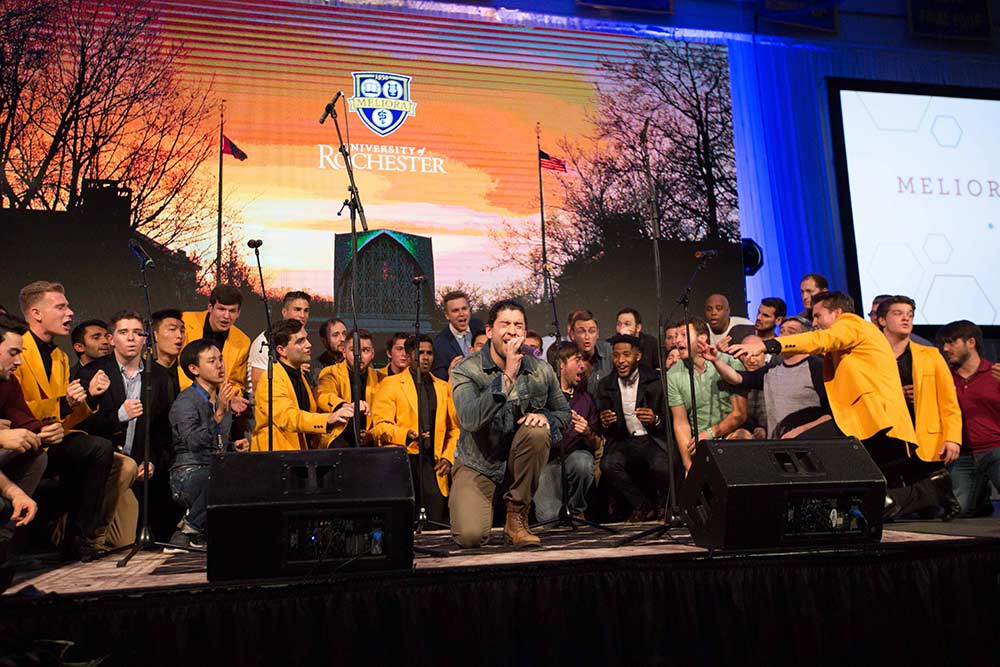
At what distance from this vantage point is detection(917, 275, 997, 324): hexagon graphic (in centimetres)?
926

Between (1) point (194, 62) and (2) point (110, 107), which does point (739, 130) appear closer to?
(1) point (194, 62)

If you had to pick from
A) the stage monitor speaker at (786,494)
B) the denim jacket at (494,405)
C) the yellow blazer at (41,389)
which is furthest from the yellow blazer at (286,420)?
the stage monitor speaker at (786,494)

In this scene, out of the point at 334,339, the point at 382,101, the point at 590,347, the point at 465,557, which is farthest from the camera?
the point at 382,101

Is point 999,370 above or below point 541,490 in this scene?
above

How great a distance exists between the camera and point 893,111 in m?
9.62

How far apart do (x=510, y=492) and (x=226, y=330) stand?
2.60 m

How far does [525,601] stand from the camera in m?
3.15

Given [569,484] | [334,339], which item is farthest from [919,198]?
[334,339]

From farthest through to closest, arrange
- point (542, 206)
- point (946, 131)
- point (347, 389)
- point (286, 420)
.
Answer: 1. point (946, 131)
2. point (542, 206)
3. point (347, 389)
4. point (286, 420)

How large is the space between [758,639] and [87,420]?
355 cm

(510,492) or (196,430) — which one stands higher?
(196,430)

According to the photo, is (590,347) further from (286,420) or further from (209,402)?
(209,402)

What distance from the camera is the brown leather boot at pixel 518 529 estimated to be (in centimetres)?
427

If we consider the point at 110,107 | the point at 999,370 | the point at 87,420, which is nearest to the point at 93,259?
the point at 110,107
